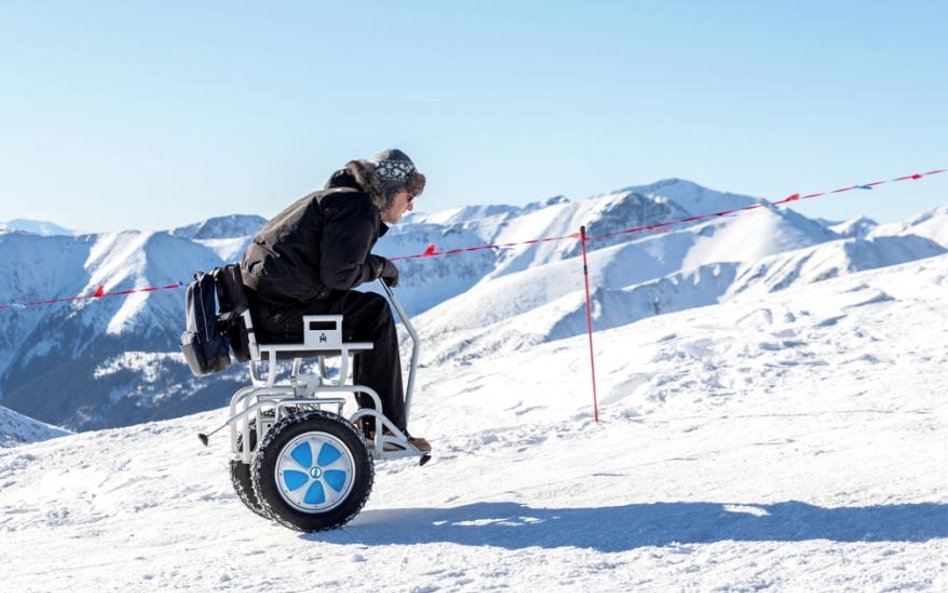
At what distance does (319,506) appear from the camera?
5277mm

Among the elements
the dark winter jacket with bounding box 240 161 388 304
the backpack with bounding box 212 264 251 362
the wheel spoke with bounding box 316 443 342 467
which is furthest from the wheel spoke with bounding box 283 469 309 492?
the dark winter jacket with bounding box 240 161 388 304

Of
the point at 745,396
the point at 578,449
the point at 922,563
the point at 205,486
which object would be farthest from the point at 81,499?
the point at 922,563

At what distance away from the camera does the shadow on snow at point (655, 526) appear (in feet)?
15.3

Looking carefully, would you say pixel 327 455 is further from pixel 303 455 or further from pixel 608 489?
pixel 608 489

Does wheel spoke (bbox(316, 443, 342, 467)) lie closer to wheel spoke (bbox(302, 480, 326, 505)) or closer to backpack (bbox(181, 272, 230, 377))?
wheel spoke (bbox(302, 480, 326, 505))

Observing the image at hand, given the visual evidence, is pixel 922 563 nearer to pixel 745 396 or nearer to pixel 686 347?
pixel 745 396

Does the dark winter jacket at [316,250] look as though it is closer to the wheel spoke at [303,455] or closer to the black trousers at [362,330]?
the black trousers at [362,330]

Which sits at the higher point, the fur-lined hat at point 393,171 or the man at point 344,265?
the fur-lined hat at point 393,171

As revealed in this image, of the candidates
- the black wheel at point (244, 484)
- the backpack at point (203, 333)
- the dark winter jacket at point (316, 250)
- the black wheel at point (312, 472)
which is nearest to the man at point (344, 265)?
the dark winter jacket at point (316, 250)

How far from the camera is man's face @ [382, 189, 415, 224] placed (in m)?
5.84

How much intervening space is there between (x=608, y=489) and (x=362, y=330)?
5.96ft

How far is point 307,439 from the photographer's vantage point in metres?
5.31

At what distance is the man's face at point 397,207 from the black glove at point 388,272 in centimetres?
26

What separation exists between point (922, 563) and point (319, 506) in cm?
291
